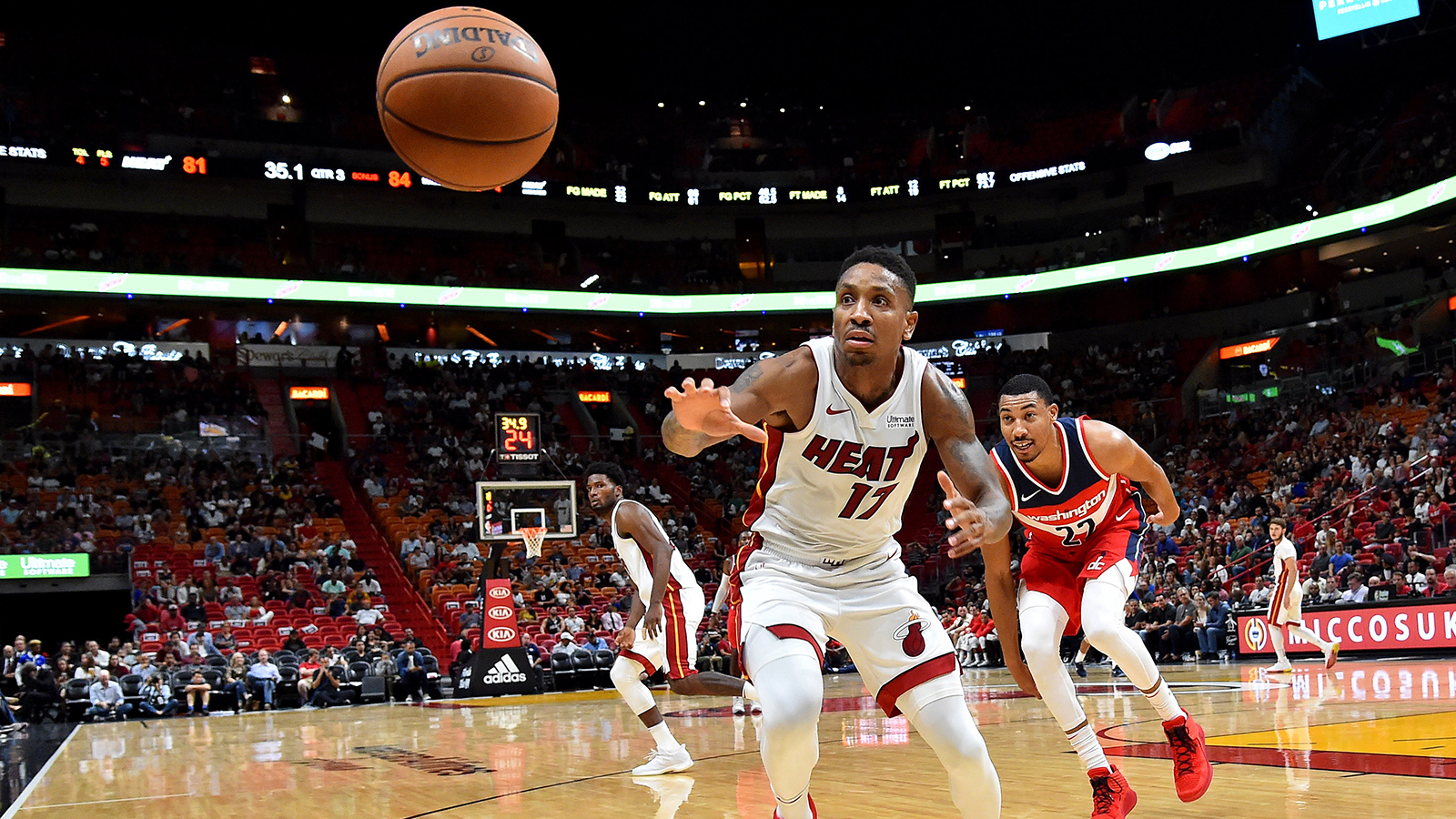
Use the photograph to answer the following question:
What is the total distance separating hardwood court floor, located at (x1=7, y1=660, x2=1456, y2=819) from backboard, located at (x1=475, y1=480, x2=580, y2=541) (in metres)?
4.72

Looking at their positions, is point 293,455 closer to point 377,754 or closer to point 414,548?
point 414,548

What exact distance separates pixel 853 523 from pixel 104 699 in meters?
16.0

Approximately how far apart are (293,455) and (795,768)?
87.9ft

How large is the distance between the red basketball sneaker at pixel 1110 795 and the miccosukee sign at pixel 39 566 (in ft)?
69.0

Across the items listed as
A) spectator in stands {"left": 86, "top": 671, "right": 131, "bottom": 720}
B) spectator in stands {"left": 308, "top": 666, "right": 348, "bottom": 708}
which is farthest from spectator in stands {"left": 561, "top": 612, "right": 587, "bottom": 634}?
spectator in stands {"left": 86, "top": 671, "right": 131, "bottom": 720}

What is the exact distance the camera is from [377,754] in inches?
379

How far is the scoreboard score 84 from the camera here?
59.0 feet

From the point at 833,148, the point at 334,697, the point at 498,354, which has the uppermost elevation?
the point at 833,148

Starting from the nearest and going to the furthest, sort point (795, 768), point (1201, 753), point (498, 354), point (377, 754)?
point (795, 768)
point (1201, 753)
point (377, 754)
point (498, 354)

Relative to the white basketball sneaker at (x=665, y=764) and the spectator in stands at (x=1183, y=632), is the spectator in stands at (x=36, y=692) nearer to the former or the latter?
the white basketball sneaker at (x=665, y=764)

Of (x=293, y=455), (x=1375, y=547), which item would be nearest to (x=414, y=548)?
(x=293, y=455)

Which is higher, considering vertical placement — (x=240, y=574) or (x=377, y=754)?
(x=240, y=574)

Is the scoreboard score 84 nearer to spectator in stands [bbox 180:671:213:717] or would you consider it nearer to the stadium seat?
the stadium seat

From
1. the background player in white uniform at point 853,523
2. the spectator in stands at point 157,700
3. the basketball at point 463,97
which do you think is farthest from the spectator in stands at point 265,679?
the background player in white uniform at point 853,523
